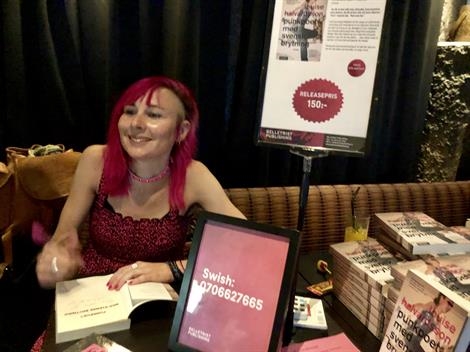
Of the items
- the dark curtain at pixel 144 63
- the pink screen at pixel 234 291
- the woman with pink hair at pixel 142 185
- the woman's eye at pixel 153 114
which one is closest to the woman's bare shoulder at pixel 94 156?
Result: the woman with pink hair at pixel 142 185

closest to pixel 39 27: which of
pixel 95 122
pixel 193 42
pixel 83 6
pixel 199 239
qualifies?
pixel 83 6

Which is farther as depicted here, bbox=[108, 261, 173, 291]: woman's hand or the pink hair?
the pink hair

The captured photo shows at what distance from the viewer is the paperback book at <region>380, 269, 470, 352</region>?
0.65 m

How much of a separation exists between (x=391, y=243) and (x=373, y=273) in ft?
0.67

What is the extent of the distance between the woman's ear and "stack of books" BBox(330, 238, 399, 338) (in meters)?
0.59

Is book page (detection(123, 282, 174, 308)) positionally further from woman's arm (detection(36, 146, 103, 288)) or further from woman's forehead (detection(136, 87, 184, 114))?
woman's forehead (detection(136, 87, 184, 114))

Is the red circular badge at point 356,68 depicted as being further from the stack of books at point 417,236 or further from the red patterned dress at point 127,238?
the red patterned dress at point 127,238

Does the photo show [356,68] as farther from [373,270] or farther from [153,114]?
[153,114]

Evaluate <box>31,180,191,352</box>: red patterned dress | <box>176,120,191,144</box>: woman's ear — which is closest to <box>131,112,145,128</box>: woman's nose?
<box>176,120,191,144</box>: woman's ear

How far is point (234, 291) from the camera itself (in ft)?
2.52

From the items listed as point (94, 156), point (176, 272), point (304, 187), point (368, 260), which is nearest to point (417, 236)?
point (368, 260)

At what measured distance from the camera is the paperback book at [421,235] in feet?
3.32

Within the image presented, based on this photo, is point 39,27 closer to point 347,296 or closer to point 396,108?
point 347,296

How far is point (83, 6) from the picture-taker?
5.36 ft
